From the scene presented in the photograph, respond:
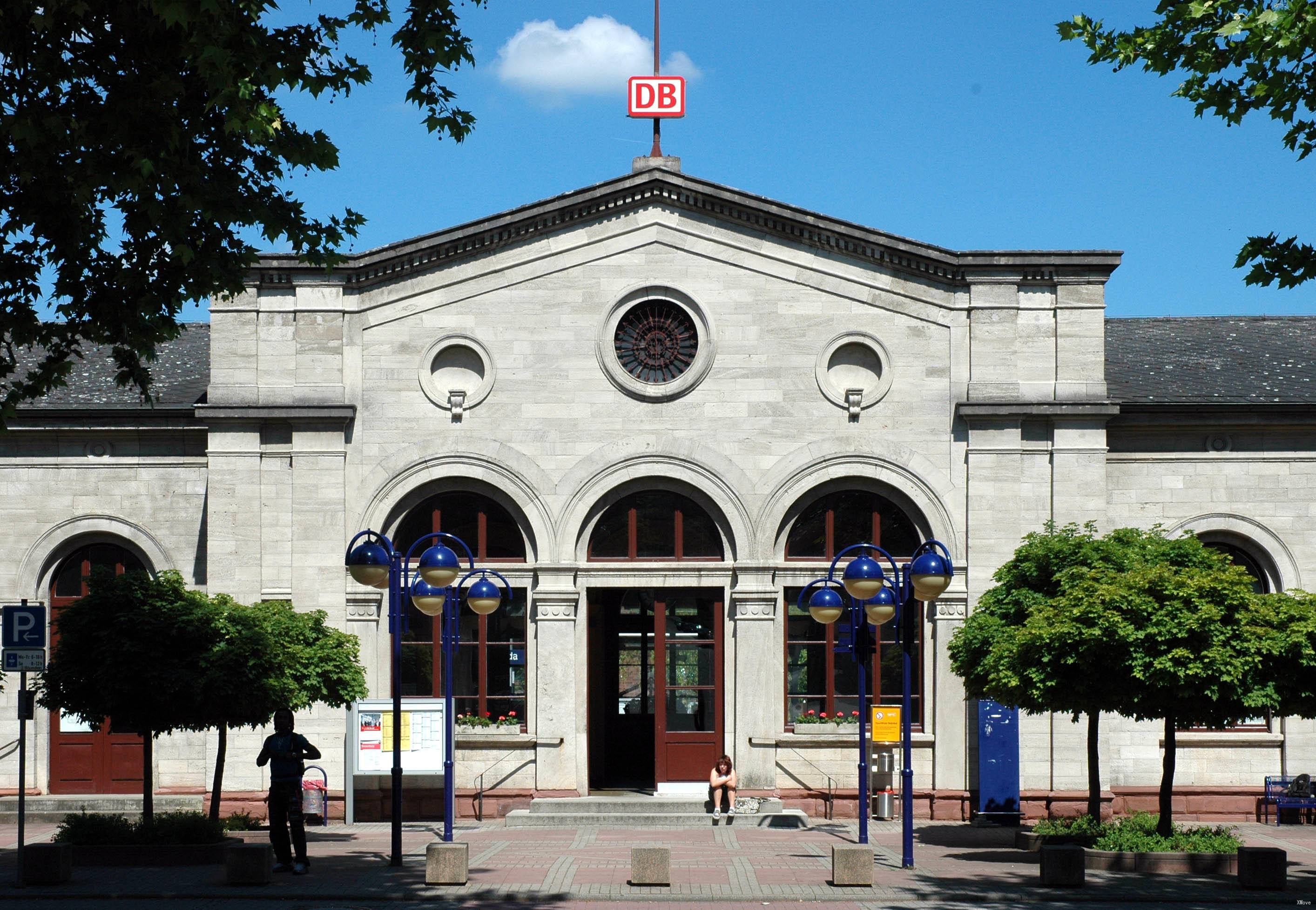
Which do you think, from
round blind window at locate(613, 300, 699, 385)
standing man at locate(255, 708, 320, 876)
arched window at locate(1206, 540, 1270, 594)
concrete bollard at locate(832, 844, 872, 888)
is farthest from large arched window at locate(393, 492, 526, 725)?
arched window at locate(1206, 540, 1270, 594)

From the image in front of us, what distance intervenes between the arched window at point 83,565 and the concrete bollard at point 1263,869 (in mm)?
18802

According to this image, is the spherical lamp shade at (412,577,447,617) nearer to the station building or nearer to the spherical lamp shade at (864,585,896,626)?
the station building

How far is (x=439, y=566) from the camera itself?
1895 centimetres

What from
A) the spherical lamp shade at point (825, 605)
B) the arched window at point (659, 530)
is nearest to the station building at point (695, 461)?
the arched window at point (659, 530)

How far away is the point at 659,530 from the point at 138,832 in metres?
9.95

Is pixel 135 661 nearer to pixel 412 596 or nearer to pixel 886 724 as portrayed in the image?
pixel 412 596

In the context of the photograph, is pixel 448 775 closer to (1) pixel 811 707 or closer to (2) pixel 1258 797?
(1) pixel 811 707

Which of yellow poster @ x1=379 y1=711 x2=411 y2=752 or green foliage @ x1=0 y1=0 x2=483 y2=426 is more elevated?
green foliage @ x1=0 y1=0 x2=483 y2=426

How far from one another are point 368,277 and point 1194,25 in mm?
16050

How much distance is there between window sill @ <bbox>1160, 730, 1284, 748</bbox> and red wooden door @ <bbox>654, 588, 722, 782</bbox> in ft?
25.3

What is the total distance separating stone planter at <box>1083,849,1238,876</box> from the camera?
18.7m

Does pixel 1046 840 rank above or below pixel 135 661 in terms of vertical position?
below

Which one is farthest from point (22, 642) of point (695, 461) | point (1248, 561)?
point (1248, 561)

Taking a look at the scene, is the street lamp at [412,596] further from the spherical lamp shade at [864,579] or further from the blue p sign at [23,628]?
the spherical lamp shade at [864,579]
